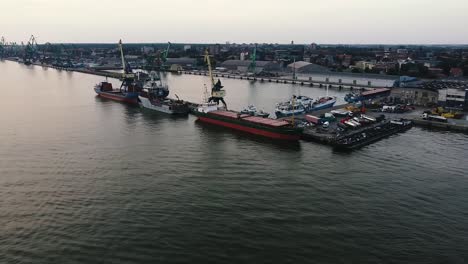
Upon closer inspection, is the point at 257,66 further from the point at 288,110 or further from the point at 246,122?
the point at 246,122

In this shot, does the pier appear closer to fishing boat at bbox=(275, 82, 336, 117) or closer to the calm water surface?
fishing boat at bbox=(275, 82, 336, 117)

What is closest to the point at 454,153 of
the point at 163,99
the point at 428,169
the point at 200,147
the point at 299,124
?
the point at 428,169

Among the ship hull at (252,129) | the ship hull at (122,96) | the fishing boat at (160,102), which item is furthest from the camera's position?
the ship hull at (122,96)

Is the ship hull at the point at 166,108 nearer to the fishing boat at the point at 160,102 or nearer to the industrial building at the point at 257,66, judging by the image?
the fishing boat at the point at 160,102

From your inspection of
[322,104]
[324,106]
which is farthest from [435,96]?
[322,104]

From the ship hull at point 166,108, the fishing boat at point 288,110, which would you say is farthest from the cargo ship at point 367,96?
the ship hull at point 166,108

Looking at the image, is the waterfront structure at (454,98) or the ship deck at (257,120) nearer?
the ship deck at (257,120)
